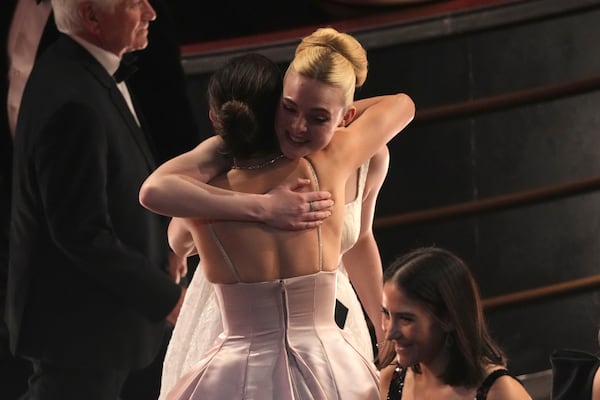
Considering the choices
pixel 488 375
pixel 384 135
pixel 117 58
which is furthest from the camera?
pixel 117 58

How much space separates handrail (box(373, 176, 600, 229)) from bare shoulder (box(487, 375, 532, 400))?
71.6 inches

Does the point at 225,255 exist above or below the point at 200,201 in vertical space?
below

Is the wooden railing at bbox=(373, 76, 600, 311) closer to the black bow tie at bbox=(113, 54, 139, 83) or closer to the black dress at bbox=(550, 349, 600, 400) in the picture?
the black bow tie at bbox=(113, 54, 139, 83)

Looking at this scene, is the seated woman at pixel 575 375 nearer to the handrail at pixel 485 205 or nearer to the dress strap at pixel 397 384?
the dress strap at pixel 397 384

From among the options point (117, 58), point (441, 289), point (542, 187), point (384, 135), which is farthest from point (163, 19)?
point (441, 289)

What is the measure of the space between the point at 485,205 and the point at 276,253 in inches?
74.8

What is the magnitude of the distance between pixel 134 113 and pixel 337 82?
1939 millimetres

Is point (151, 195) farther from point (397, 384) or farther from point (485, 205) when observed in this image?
point (485, 205)

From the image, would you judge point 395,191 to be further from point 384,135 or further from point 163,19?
point 384,135

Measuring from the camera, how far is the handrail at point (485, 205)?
481cm

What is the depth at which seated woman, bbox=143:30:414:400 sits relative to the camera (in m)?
3.02

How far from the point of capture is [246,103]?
302 cm

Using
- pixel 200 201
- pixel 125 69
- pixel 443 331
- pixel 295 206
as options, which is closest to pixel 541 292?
pixel 125 69

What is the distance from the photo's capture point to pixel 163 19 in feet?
16.3
